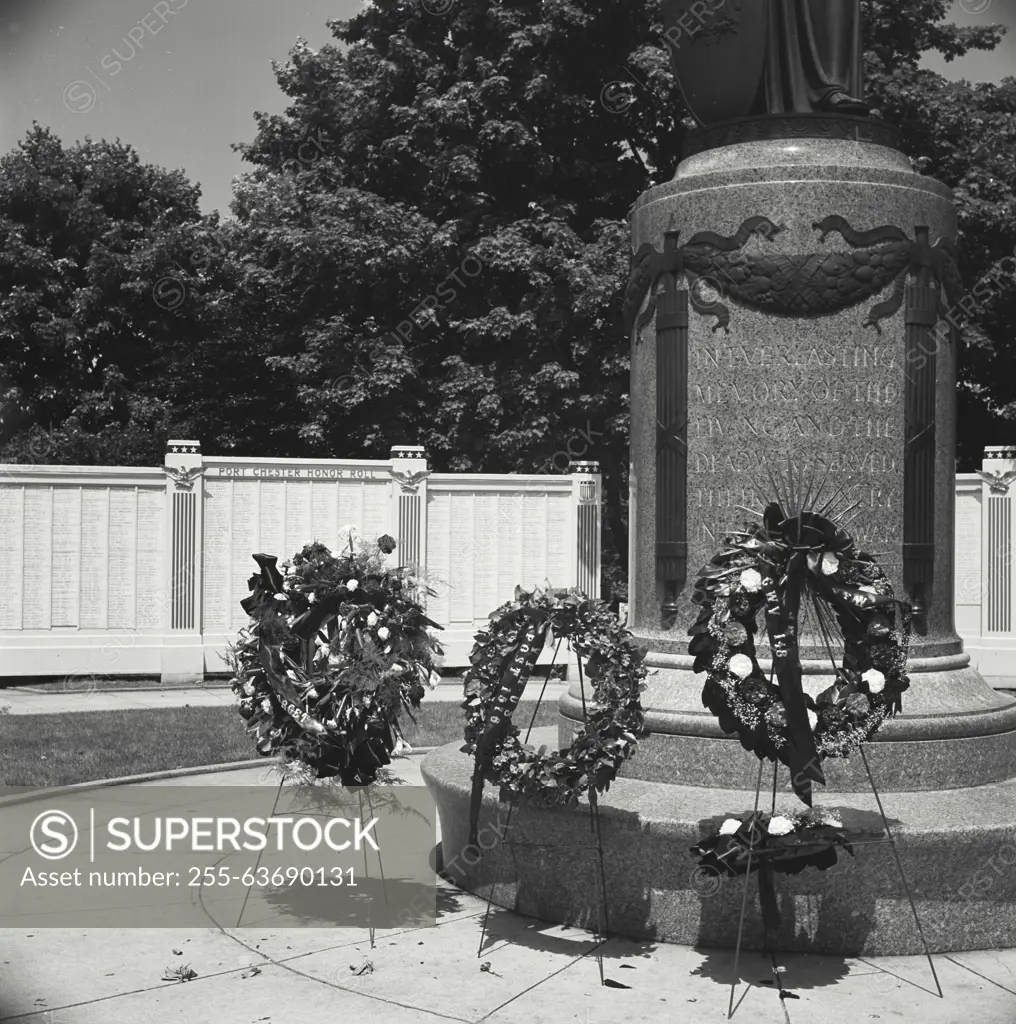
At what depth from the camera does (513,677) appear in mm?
5898

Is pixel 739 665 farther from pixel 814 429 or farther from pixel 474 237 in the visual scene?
pixel 474 237

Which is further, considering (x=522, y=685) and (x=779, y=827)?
(x=522, y=685)

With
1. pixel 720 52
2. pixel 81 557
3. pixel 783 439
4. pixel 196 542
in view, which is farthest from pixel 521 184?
pixel 783 439

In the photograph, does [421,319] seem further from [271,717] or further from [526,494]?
[271,717]

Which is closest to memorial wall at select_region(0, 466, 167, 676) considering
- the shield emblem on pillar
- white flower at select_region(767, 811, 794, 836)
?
the shield emblem on pillar

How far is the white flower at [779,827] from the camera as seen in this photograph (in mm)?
5254

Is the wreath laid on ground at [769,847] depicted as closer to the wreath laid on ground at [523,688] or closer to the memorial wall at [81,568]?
the wreath laid on ground at [523,688]

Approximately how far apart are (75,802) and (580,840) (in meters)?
4.38

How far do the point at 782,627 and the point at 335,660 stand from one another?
236 cm

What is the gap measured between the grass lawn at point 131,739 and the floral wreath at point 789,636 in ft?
13.9

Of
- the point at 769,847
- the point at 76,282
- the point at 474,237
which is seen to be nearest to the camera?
the point at 769,847

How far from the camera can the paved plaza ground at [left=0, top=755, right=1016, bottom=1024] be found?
195 inches

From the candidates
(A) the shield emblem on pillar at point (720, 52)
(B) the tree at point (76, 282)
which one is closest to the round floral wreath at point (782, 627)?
(A) the shield emblem on pillar at point (720, 52)

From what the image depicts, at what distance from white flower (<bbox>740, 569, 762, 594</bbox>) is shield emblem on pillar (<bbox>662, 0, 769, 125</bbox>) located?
373 centimetres
